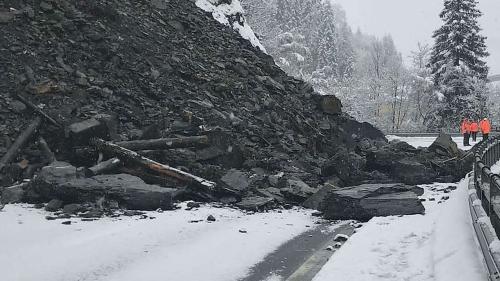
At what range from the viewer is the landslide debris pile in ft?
30.9

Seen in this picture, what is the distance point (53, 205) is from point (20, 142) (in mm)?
2616

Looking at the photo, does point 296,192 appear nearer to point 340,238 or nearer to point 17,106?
point 340,238

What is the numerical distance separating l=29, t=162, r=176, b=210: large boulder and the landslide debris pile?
20mm

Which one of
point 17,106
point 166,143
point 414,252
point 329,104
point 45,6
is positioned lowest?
point 414,252

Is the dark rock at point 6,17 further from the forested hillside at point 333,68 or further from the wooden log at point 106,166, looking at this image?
the forested hillside at point 333,68

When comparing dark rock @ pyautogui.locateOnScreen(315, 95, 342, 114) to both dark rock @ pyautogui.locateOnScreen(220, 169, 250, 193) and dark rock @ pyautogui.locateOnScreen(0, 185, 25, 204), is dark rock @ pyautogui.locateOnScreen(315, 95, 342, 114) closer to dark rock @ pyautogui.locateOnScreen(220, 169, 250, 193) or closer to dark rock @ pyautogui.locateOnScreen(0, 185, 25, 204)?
dark rock @ pyautogui.locateOnScreen(220, 169, 250, 193)

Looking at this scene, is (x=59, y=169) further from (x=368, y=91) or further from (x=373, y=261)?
(x=368, y=91)

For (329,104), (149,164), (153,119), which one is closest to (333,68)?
(329,104)

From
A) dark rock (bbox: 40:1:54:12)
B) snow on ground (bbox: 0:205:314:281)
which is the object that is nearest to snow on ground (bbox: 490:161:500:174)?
snow on ground (bbox: 0:205:314:281)

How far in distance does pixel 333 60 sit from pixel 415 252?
73.0 metres

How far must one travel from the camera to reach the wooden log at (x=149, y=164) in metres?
9.51

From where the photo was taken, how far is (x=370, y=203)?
9.00 m

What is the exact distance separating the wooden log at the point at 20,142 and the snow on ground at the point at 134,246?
176 cm

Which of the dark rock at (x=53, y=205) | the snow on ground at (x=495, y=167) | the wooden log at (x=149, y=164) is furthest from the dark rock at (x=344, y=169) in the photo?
the dark rock at (x=53, y=205)
